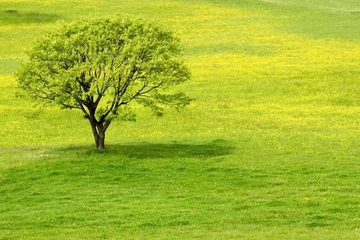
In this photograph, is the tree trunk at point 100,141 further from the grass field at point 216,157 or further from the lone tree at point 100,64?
the grass field at point 216,157

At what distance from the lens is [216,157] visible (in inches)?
1512

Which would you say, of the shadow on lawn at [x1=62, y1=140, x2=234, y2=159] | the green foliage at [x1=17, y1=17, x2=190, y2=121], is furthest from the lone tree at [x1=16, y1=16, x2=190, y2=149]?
the shadow on lawn at [x1=62, y1=140, x2=234, y2=159]

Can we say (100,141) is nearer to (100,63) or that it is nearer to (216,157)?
(100,63)

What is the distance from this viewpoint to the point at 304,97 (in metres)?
56.8

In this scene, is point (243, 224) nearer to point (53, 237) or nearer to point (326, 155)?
point (53, 237)

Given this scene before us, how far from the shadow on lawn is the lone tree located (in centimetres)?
100

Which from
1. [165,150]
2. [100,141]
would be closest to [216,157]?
[165,150]

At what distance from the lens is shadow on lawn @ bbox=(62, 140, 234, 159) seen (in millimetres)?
38906

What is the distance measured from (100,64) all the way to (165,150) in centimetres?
499

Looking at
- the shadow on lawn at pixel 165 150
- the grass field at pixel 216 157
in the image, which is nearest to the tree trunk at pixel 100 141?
the shadow on lawn at pixel 165 150

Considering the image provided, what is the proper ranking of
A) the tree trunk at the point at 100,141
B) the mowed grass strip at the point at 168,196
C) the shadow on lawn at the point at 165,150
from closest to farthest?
the mowed grass strip at the point at 168,196
the shadow on lawn at the point at 165,150
the tree trunk at the point at 100,141

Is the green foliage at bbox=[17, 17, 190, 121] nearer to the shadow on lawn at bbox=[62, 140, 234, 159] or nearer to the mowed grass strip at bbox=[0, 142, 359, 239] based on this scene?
the shadow on lawn at bbox=[62, 140, 234, 159]

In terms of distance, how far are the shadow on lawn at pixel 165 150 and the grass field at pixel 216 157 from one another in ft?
0.19

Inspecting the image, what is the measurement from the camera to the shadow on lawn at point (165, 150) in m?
38.9
